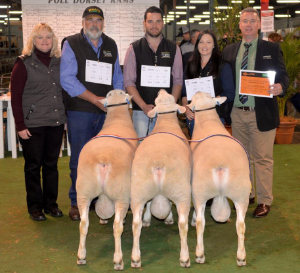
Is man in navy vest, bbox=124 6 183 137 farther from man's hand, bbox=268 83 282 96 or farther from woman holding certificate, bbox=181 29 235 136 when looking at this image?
man's hand, bbox=268 83 282 96

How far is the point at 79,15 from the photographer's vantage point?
7848mm

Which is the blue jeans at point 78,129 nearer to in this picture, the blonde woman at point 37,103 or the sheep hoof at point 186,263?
the blonde woman at point 37,103

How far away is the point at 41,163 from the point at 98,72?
3.63 feet

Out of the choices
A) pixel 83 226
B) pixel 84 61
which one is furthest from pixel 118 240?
pixel 84 61

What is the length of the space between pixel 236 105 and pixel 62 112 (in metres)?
1.81

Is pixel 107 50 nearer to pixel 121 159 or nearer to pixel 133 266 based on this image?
pixel 121 159

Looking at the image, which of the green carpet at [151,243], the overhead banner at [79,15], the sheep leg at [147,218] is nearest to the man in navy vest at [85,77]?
the green carpet at [151,243]

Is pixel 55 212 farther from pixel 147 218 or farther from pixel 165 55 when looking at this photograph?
pixel 165 55

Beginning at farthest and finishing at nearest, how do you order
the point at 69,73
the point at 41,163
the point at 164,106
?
the point at 41,163, the point at 69,73, the point at 164,106

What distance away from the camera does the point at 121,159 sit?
3564 mm

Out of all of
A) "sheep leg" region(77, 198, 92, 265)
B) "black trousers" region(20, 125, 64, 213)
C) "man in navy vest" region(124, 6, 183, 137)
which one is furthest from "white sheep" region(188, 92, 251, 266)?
"black trousers" region(20, 125, 64, 213)

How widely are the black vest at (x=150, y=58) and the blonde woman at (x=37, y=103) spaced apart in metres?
0.82

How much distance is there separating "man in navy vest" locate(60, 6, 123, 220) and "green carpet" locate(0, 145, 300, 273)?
1.64ft

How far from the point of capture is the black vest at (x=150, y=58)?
15.6 ft
